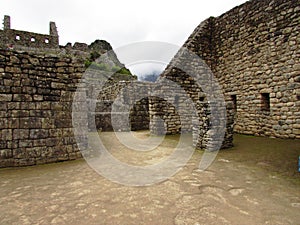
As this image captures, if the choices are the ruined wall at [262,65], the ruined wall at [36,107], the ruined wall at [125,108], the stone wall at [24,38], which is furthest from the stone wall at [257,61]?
the stone wall at [24,38]

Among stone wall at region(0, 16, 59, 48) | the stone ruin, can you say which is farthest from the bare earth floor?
stone wall at region(0, 16, 59, 48)

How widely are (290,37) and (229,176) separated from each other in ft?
19.7

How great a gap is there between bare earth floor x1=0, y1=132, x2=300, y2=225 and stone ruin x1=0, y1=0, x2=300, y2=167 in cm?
86

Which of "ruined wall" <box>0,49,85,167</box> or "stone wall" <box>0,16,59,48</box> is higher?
"stone wall" <box>0,16,59,48</box>

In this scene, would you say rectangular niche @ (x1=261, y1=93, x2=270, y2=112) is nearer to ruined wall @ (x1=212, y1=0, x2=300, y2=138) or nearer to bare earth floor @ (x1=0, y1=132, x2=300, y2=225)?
ruined wall @ (x1=212, y1=0, x2=300, y2=138)

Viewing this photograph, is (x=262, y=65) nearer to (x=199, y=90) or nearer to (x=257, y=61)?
(x=257, y=61)

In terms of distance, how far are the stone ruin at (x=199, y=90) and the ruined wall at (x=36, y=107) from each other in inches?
0.7

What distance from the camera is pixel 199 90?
989cm

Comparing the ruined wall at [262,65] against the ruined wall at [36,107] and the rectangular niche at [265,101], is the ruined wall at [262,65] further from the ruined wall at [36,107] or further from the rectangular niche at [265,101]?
the ruined wall at [36,107]

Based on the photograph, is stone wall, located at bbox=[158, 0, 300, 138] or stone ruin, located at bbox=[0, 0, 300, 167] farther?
stone wall, located at bbox=[158, 0, 300, 138]

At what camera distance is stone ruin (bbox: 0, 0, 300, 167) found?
4395 mm

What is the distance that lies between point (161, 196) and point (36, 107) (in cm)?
355

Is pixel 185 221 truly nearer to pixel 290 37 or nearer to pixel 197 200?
pixel 197 200

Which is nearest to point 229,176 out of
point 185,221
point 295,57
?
point 185,221
